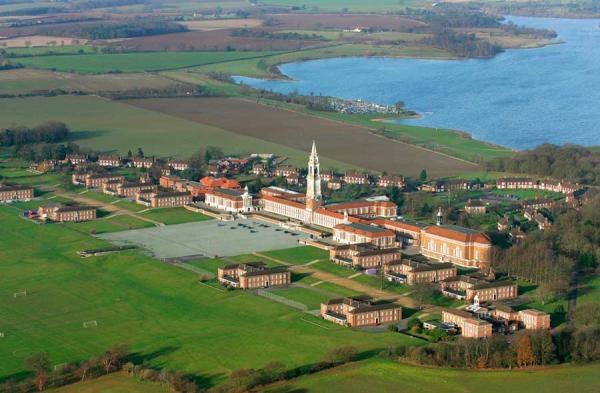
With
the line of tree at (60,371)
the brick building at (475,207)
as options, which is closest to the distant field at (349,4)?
the brick building at (475,207)

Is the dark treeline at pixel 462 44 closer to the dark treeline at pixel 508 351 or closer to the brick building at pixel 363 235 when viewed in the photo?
the brick building at pixel 363 235

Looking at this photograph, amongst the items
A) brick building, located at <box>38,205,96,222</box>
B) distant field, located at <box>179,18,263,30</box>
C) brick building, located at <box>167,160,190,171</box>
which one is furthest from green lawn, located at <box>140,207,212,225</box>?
distant field, located at <box>179,18,263,30</box>

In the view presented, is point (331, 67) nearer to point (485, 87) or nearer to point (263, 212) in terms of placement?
point (485, 87)

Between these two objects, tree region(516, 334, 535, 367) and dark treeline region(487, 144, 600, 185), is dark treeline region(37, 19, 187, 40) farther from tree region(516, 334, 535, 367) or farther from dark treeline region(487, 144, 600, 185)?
tree region(516, 334, 535, 367)

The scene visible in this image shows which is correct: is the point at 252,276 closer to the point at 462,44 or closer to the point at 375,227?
the point at 375,227

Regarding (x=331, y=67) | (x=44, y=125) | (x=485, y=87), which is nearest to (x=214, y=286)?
(x=44, y=125)

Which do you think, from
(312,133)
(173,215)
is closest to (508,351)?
(173,215)
